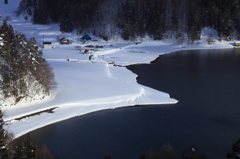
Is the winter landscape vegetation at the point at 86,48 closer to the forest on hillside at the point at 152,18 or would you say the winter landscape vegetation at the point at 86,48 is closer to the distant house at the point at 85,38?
the forest on hillside at the point at 152,18

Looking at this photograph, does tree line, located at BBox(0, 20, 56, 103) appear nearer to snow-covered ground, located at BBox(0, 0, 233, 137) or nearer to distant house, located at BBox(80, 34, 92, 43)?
snow-covered ground, located at BBox(0, 0, 233, 137)

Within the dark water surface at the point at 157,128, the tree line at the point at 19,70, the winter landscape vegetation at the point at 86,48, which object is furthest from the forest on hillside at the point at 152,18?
the tree line at the point at 19,70

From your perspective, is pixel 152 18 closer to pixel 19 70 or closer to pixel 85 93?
pixel 85 93

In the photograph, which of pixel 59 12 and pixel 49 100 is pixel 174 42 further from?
pixel 49 100

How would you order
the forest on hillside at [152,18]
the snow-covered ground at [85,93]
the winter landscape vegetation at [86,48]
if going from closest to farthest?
the snow-covered ground at [85,93], the winter landscape vegetation at [86,48], the forest on hillside at [152,18]

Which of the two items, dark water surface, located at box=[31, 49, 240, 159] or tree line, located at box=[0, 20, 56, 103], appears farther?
tree line, located at box=[0, 20, 56, 103]

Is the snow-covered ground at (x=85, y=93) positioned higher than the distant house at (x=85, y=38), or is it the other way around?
the distant house at (x=85, y=38)

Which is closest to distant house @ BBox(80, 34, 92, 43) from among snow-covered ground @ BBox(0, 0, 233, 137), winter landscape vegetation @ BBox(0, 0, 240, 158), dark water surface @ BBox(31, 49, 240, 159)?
winter landscape vegetation @ BBox(0, 0, 240, 158)
